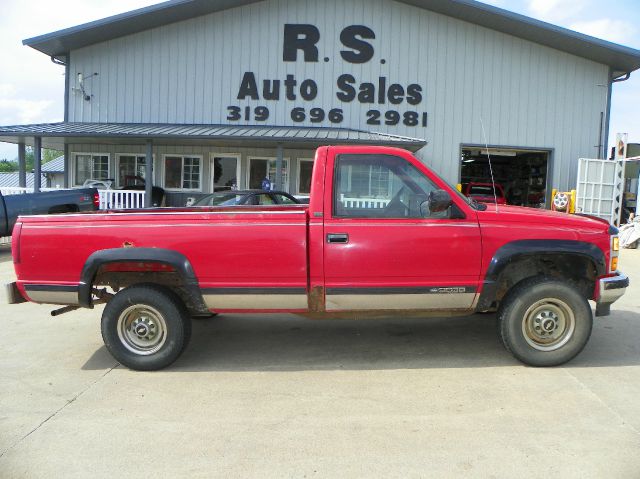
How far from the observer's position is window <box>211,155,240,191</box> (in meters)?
18.1

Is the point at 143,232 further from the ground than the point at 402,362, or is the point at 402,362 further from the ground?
the point at 143,232

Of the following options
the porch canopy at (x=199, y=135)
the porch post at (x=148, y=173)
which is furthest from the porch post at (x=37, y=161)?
the porch post at (x=148, y=173)

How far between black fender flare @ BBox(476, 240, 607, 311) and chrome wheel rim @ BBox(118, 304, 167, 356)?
9.33ft

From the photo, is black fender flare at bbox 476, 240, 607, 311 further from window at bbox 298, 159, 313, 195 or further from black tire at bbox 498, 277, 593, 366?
window at bbox 298, 159, 313, 195

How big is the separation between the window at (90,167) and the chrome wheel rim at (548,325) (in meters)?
17.2

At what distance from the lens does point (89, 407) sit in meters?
3.83

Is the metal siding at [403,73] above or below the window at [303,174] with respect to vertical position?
above

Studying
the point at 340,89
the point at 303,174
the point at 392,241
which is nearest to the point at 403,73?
the point at 340,89

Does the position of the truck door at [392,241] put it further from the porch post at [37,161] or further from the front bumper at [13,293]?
the porch post at [37,161]

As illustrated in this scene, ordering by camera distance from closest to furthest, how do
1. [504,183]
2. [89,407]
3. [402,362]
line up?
[89,407] → [402,362] → [504,183]

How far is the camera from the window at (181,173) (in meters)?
18.2

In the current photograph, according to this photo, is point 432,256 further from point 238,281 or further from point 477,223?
point 238,281

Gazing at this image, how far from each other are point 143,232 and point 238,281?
35.6 inches

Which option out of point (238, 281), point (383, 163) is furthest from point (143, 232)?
point (383, 163)
